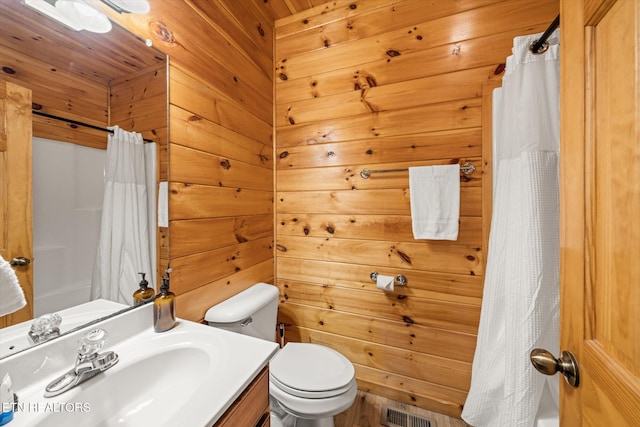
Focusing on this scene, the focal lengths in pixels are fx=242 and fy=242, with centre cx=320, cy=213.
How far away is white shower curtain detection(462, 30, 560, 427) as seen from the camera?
86 cm

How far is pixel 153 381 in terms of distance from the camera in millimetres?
755

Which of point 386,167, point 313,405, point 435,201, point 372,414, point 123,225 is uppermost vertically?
point 386,167

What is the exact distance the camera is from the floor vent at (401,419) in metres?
1.36

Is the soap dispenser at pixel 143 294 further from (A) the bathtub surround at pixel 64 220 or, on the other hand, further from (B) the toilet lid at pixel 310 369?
(B) the toilet lid at pixel 310 369

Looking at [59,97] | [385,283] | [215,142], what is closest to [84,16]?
[59,97]

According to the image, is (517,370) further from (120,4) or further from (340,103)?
(120,4)

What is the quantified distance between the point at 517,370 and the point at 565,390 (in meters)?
0.39

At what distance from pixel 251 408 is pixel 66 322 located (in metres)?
0.62

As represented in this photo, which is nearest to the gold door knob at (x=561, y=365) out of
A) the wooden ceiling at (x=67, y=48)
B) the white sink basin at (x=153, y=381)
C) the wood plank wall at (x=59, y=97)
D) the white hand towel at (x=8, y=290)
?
the white sink basin at (x=153, y=381)

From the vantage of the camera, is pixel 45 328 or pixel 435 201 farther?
pixel 435 201

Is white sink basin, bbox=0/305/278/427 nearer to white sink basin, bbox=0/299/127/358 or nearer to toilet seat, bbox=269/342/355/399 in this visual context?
white sink basin, bbox=0/299/127/358

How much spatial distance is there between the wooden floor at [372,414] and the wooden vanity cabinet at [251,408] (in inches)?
33.8

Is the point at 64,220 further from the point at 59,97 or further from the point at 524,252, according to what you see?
the point at 524,252

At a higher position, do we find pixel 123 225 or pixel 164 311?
pixel 123 225
